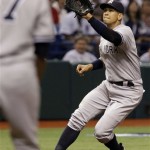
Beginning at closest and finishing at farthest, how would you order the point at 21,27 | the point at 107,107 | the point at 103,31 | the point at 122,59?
the point at 21,27 < the point at 103,31 < the point at 122,59 < the point at 107,107

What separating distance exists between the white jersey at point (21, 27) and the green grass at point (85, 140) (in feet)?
14.5

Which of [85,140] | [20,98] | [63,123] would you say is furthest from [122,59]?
[63,123]

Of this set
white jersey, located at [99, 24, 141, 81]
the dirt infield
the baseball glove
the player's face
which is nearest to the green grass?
the dirt infield

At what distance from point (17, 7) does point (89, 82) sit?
8.02 metres

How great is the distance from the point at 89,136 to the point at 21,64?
20.0ft

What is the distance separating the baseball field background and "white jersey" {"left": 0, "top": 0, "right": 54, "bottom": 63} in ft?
14.5

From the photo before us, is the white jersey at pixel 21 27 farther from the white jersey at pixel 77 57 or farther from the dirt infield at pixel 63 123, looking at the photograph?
the white jersey at pixel 77 57

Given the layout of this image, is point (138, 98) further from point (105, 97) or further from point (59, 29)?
point (59, 29)

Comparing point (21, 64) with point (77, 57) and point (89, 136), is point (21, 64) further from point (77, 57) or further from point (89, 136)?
point (77, 57)

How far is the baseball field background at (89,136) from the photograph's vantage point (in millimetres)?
8992

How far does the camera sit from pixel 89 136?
1029cm

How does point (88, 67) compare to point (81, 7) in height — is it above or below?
below

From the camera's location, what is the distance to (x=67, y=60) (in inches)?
499

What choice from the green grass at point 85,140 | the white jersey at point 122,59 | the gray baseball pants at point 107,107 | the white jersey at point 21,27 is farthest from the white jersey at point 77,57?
the white jersey at point 21,27
